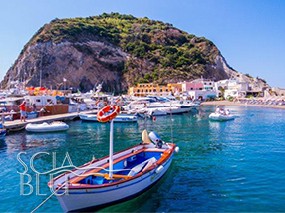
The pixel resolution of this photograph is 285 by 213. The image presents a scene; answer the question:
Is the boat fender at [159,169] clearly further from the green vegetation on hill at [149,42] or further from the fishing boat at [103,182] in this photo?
the green vegetation on hill at [149,42]

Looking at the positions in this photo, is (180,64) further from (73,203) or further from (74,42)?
(73,203)

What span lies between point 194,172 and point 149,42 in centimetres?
12489

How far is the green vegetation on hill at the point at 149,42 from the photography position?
110 metres

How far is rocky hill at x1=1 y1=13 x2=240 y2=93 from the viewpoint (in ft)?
326

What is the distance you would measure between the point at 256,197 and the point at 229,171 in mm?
3937

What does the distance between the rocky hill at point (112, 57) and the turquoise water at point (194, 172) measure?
75135 millimetres

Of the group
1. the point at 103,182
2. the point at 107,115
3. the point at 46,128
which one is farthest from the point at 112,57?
the point at 103,182

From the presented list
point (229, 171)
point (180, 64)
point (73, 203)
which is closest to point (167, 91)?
point (180, 64)

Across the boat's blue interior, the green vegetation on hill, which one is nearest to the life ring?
the boat's blue interior

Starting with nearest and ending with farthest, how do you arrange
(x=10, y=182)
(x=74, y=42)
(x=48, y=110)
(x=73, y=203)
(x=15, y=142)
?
1. (x=73, y=203)
2. (x=10, y=182)
3. (x=15, y=142)
4. (x=48, y=110)
5. (x=74, y=42)

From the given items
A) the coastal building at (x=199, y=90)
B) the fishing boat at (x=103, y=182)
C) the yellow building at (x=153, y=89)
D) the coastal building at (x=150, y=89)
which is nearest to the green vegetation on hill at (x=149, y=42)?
the coastal building at (x=150, y=89)

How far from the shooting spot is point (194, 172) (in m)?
16.0

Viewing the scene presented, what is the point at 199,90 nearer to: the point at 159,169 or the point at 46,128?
the point at 46,128

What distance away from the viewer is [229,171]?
16.0 m
